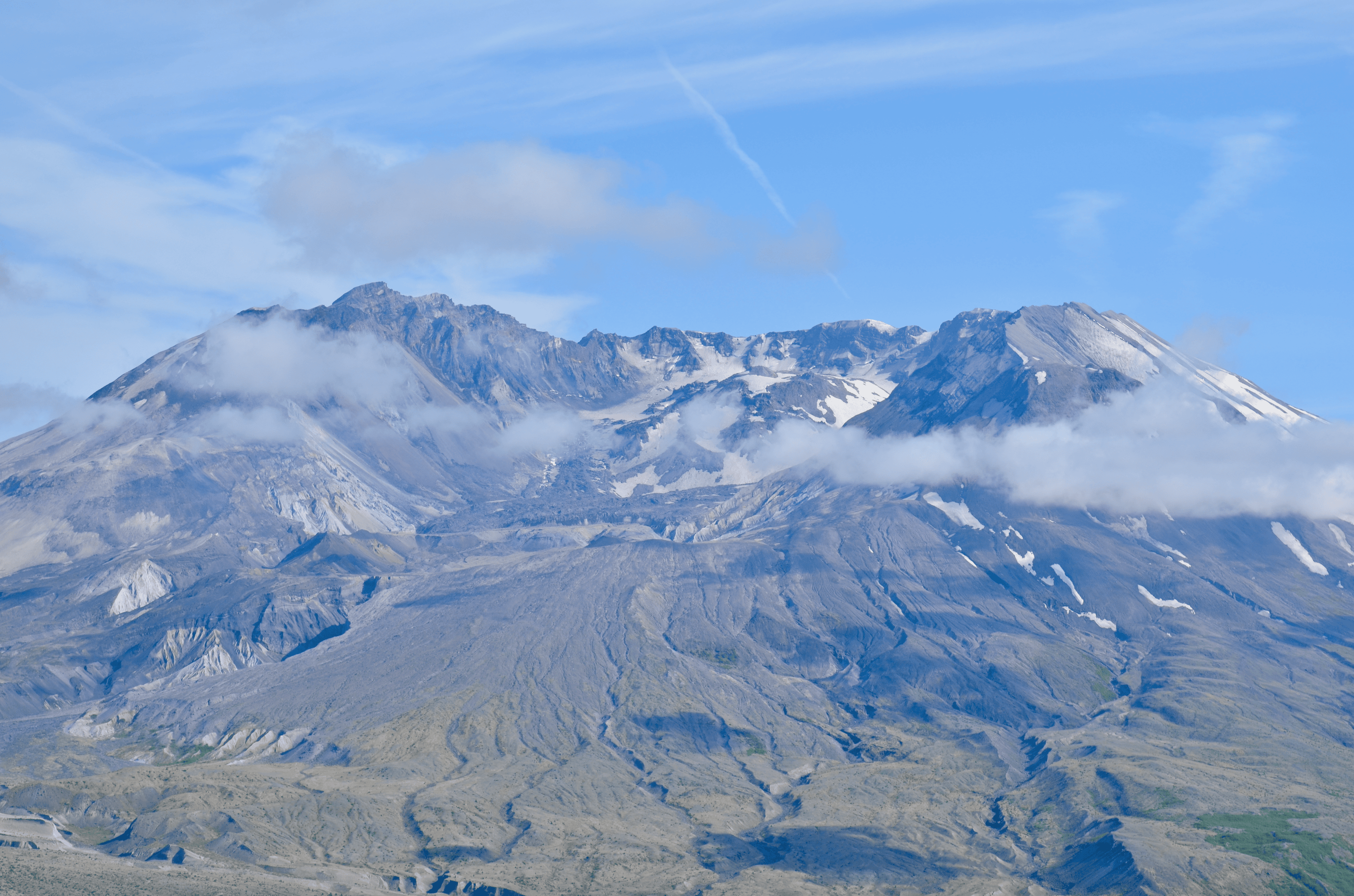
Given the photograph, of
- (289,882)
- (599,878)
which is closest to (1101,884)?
(599,878)

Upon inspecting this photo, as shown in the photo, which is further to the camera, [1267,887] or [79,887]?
[1267,887]

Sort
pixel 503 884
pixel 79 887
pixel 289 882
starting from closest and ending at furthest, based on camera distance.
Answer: pixel 79 887
pixel 289 882
pixel 503 884

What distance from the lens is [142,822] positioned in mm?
198875

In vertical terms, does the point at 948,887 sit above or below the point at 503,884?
below

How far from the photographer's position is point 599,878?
7781 inches

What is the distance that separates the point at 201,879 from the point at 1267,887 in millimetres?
143590

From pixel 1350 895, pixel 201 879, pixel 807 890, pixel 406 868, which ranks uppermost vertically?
pixel 201 879

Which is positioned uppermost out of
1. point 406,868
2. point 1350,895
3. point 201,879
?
point 201,879

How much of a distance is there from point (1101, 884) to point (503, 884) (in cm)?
8383

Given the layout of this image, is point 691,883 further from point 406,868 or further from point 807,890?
point 406,868

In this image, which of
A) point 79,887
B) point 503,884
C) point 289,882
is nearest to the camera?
point 79,887

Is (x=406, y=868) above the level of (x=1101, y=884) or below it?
above

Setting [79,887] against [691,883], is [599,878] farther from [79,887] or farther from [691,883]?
[79,887]

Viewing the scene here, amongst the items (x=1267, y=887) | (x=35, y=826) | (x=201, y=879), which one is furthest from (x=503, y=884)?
(x=1267, y=887)
